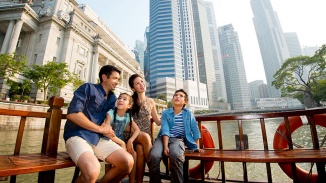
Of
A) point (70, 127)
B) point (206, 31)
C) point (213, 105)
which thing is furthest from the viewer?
point (206, 31)

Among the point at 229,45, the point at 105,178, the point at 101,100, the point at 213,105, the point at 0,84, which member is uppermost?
the point at 229,45

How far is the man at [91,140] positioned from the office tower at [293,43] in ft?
365

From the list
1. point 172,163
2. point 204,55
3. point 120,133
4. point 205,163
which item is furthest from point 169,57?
point 172,163

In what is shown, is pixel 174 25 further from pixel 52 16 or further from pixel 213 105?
pixel 52 16

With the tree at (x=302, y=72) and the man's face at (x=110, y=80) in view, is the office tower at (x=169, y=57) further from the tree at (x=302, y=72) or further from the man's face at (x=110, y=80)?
the man's face at (x=110, y=80)

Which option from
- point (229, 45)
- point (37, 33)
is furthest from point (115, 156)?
point (229, 45)

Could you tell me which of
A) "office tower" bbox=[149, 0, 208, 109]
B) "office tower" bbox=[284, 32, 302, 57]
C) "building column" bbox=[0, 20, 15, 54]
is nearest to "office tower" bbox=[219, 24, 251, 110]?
"office tower" bbox=[284, 32, 302, 57]

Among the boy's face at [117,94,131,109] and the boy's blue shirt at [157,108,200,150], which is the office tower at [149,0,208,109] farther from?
the boy's face at [117,94,131,109]

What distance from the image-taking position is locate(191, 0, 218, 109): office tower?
323 ft

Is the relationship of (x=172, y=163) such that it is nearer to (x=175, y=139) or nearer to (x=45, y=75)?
(x=175, y=139)

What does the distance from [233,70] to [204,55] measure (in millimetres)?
34350

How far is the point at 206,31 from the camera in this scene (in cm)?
11031

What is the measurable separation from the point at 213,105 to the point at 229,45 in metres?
62.7

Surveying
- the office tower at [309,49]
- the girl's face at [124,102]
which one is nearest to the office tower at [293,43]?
the office tower at [309,49]
